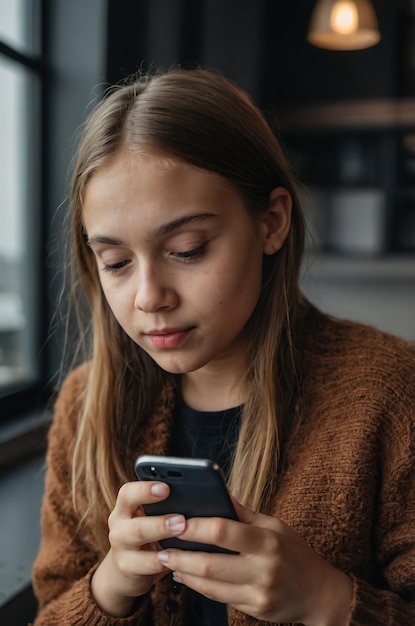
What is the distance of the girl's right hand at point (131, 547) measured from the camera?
728 millimetres

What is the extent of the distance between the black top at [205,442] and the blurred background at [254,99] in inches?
12.0

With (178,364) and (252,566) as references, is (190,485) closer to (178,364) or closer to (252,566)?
(252,566)

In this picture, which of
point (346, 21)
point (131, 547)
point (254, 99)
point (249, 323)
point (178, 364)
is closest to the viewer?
point (131, 547)

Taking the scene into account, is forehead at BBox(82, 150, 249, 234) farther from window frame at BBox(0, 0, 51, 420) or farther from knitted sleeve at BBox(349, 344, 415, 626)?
window frame at BBox(0, 0, 51, 420)

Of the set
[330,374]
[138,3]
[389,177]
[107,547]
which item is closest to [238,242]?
[330,374]

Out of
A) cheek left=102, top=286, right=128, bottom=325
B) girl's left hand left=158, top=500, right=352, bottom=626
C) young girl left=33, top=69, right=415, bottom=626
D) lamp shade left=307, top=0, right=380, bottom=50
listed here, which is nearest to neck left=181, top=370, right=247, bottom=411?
young girl left=33, top=69, right=415, bottom=626

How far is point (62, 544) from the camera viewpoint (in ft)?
3.57

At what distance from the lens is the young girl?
79 cm

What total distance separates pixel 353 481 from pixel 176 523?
0.29 meters

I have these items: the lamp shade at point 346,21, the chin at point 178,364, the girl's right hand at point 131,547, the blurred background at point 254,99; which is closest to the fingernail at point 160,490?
the girl's right hand at point 131,547

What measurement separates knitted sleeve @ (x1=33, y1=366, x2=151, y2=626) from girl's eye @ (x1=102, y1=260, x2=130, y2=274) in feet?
0.97

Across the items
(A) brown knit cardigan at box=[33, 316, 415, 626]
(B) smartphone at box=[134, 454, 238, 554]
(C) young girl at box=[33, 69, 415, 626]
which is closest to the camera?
(B) smartphone at box=[134, 454, 238, 554]

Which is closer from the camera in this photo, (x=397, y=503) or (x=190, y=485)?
(x=190, y=485)

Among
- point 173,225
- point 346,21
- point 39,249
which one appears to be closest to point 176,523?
point 173,225
